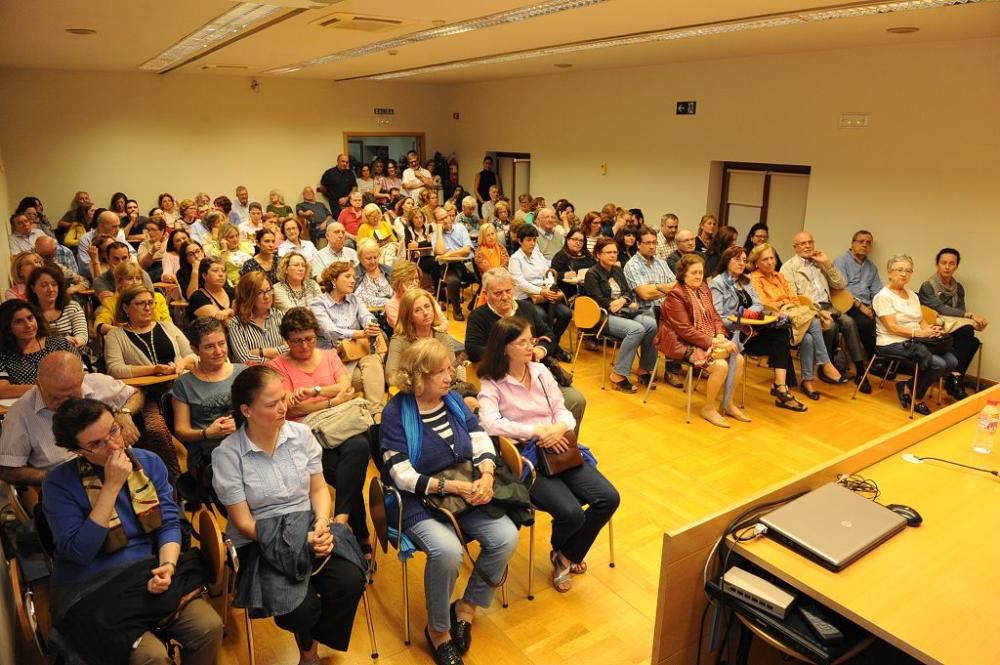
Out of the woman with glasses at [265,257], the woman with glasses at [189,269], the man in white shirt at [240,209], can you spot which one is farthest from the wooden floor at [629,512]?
the man in white shirt at [240,209]

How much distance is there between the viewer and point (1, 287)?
606 cm

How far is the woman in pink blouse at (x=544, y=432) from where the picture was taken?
3209 millimetres

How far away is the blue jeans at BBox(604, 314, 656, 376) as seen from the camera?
19.6ft

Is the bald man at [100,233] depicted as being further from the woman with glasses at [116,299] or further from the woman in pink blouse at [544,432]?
the woman in pink blouse at [544,432]

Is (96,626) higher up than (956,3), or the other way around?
(956,3)

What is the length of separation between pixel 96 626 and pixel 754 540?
218 cm

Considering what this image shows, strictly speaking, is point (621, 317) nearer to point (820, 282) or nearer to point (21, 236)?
point (820, 282)

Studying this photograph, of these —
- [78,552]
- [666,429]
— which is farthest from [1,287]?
[666,429]

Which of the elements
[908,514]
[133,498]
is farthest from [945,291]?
[133,498]

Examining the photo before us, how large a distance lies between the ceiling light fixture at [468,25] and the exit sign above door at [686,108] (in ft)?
12.3

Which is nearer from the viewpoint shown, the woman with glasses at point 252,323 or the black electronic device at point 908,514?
the black electronic device at point 908,514

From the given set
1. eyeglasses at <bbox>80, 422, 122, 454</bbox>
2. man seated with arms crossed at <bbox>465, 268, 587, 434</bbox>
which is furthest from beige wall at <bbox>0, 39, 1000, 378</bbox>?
eyeglasses at <bbox>80, 422, 122, 454</bbox>

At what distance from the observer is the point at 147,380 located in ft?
12.3

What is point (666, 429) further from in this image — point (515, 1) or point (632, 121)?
point (632, 121)
